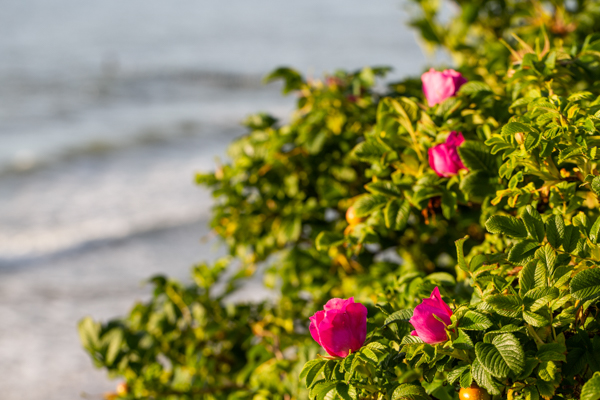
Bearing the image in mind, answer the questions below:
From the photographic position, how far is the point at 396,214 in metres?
0.90

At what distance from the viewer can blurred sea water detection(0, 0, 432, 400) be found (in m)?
2.99

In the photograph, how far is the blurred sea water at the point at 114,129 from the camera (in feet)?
9.80

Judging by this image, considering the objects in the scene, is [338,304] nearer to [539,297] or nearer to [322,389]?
[322,389]

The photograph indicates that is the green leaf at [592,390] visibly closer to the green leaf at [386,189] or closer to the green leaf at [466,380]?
the green leaf at [466,380]

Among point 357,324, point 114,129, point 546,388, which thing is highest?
point 114,129

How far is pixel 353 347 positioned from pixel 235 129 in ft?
18.4

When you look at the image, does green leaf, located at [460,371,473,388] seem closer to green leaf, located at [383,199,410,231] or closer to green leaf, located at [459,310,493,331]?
green leaf, located at [459,310,493,331]

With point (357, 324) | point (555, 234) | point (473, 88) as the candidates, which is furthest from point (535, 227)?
point (473, 88)

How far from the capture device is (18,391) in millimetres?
2311

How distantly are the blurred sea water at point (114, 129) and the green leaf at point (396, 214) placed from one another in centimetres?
189

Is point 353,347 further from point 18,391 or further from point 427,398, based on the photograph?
point 18,391

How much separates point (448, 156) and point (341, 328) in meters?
0.33

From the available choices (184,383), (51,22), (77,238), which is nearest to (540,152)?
(184,383)

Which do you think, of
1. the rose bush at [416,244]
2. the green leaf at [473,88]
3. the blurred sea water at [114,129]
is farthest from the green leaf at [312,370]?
the blurred sea water at [114,129]
